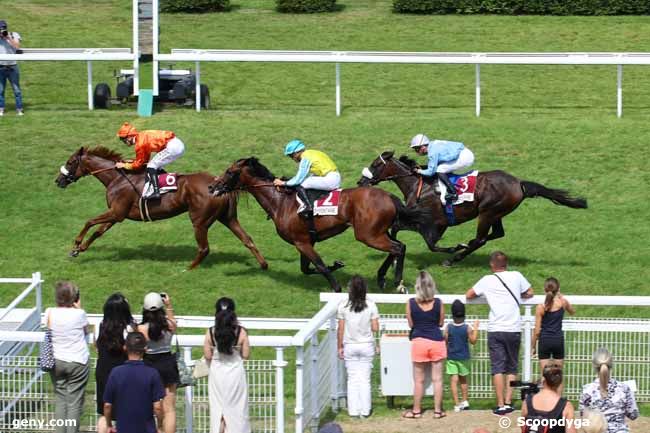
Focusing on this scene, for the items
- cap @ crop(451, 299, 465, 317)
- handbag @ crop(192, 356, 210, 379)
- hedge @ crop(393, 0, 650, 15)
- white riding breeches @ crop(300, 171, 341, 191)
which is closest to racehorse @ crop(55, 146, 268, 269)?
white riding breeches @ crop(300, 171, 341, 191)

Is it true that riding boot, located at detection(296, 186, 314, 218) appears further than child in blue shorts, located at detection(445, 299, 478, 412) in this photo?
Yes

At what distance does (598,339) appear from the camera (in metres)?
9.02

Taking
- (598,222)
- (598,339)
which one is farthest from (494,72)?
(598,339)

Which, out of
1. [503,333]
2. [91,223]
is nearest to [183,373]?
[503,333]

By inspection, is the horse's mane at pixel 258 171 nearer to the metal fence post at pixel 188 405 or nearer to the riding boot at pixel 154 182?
the riding boot at pixel 154 182

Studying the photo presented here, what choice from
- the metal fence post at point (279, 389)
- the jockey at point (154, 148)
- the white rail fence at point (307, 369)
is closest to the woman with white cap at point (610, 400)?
the white rail fence at point (307, 369)

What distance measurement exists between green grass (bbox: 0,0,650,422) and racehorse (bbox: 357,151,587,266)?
328mm

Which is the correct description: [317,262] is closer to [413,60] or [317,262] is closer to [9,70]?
[413,60]

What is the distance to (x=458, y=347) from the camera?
8.63 meters

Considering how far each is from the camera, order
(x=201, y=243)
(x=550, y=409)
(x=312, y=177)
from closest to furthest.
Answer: (x=550, y=409) < (x=312, y=177) < (x=201, y=243)

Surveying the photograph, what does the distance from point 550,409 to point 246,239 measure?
255 inches

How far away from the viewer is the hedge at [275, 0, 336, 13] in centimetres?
2611

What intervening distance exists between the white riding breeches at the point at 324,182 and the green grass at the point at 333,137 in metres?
1.03

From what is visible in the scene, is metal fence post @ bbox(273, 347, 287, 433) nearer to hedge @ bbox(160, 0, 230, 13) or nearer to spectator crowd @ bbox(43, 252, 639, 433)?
spectator crowd @ bbox(43, 252, 639, 433)
